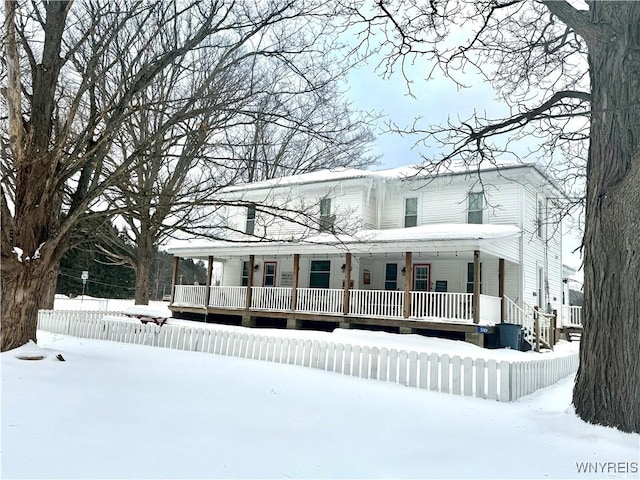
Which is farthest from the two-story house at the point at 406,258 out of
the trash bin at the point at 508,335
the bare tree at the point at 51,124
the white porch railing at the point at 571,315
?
the bare tree at the point at 51,124

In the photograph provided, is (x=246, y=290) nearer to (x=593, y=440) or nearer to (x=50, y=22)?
(x=50, y=22)

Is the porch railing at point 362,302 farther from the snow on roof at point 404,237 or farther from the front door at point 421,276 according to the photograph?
the snow on roof at point 404,237

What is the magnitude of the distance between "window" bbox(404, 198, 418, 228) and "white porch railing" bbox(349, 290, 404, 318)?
3254 mm

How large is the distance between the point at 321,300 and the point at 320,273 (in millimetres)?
3027

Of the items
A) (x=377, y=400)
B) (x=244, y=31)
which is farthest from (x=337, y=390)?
(x=244, y=31)

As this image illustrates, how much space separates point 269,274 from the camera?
21.5 metres

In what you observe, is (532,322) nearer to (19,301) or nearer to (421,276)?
(421,276)

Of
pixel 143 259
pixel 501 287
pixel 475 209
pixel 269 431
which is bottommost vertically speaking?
pixel 269 431

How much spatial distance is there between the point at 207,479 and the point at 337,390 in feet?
12.8

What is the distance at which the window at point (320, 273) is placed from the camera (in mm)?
20062

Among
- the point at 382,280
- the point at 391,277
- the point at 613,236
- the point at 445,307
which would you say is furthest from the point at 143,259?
the point at 613,236

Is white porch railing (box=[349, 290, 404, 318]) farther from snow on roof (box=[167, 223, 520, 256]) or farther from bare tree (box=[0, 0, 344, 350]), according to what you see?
bare tree (box=[0, 0, 344, 350])

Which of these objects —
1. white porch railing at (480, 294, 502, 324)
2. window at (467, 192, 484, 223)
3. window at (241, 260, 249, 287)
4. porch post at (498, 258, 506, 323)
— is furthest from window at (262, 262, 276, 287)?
white porch railing at (480, 294, 502, 324)

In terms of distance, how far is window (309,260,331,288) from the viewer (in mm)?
20062
